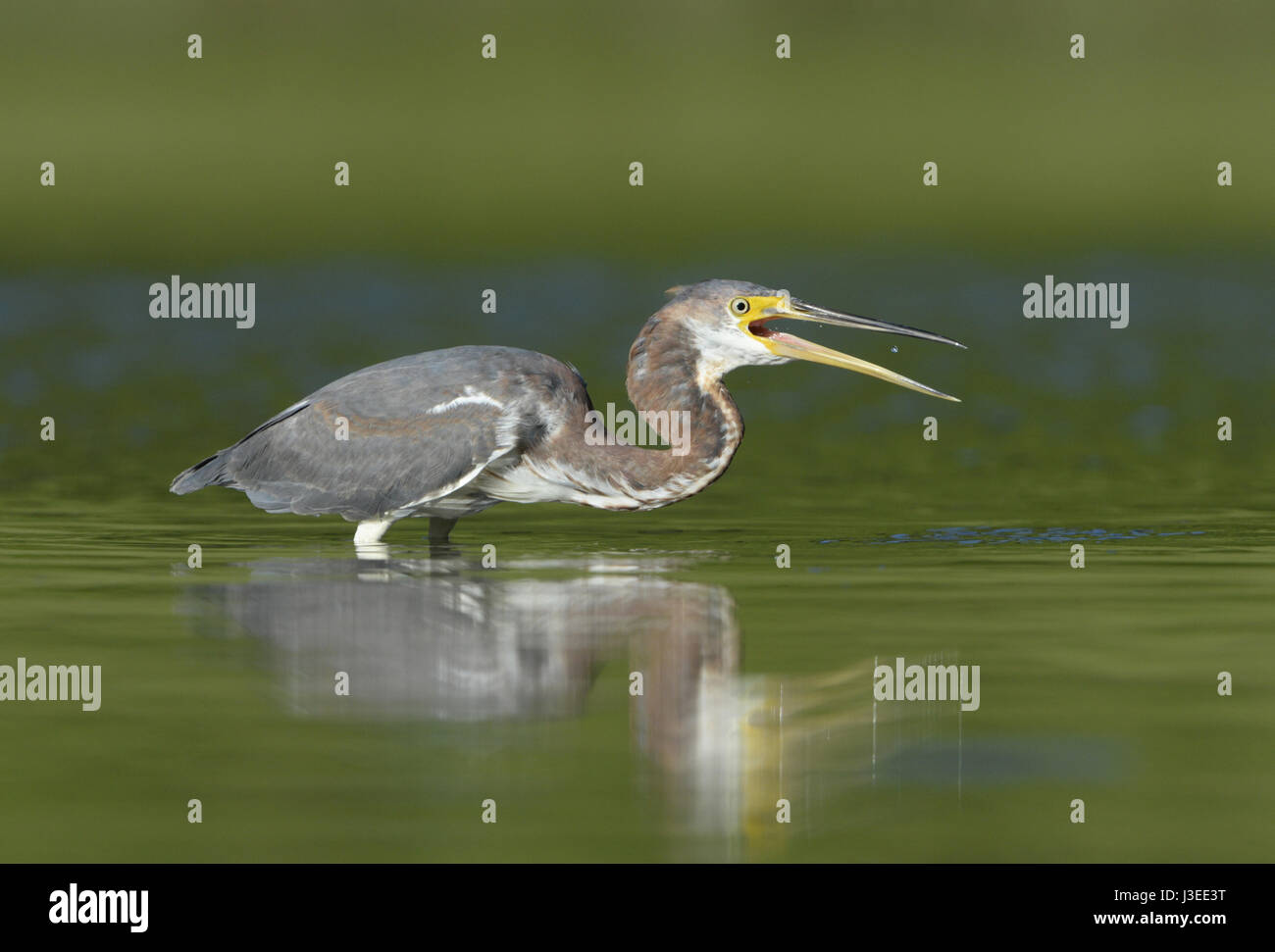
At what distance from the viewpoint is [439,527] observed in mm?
18344

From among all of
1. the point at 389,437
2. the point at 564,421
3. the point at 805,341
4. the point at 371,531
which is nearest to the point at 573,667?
the point at 564,421

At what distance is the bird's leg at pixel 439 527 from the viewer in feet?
59.9

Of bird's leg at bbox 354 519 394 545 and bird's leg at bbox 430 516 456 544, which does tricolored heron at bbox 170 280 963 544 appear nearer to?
bird's leg at bbox 354 519 394 545

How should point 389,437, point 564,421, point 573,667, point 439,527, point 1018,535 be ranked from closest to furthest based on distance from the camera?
point 573,667, point 564,421, point 389,437, point 439,527, point 1018,535

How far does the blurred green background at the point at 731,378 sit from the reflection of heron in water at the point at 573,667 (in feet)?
0.57

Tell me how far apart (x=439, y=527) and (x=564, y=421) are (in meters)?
1.79

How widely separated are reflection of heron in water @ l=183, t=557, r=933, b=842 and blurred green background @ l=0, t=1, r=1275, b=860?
0.57 ft

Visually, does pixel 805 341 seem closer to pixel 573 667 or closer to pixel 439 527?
pixel 439 527

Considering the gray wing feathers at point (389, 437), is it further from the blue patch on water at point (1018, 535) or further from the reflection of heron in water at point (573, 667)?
the blue patch on water at point (1018, 535)

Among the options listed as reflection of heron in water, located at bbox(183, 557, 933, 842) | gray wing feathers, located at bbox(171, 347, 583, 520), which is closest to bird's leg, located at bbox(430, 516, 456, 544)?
gray wing feathers, located at bbox(171, 347, 583, 520)

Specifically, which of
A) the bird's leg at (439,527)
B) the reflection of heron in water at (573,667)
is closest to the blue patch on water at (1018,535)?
the bird's leg at (439,527)

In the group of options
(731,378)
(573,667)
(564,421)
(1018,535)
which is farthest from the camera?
(731,378)

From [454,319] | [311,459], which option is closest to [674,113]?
[454,319]

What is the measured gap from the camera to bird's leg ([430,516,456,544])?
1827 cm
